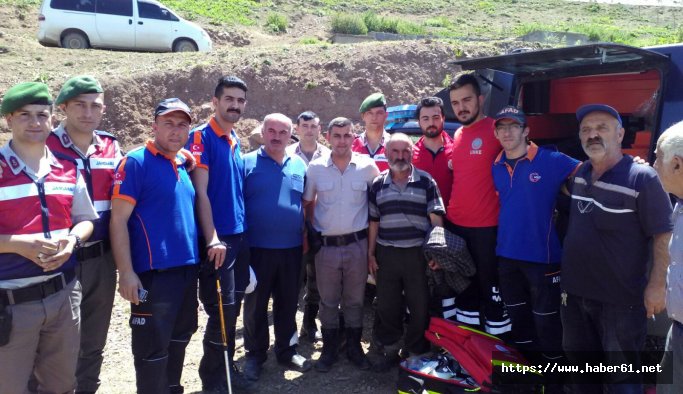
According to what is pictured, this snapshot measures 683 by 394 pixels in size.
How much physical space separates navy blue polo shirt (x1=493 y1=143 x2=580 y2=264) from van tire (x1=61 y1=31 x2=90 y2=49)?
47.7 ft

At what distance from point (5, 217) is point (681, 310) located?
125 inches

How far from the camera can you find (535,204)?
3420mm

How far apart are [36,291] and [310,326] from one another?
251 centimetres

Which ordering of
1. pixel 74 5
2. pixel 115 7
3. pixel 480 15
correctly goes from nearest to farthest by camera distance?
pixel 74 5 < pixel 115 7 < pixel 480 15

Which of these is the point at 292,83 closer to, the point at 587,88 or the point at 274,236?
the point at 587,88

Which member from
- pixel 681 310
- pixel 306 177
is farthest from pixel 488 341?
pixel 306 177

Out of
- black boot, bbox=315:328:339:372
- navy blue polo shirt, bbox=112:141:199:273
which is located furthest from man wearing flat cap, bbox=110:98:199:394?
black boot, bbox=315:328:339:372

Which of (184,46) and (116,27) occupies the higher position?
(116,27)

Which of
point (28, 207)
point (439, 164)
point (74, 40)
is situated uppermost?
point (74, 40)

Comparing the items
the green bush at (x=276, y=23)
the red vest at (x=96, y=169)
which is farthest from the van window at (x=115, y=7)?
the red vest at (x=96, y=169)

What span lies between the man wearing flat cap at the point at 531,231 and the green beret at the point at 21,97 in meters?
2.74

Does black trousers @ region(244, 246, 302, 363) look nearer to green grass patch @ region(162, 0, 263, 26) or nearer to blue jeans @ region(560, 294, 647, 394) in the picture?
blue jeans @ region(560, 294, 647, 394)

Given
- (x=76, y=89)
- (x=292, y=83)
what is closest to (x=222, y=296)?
(x=76, y=89)

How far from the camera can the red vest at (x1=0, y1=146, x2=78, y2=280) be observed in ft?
9.04
